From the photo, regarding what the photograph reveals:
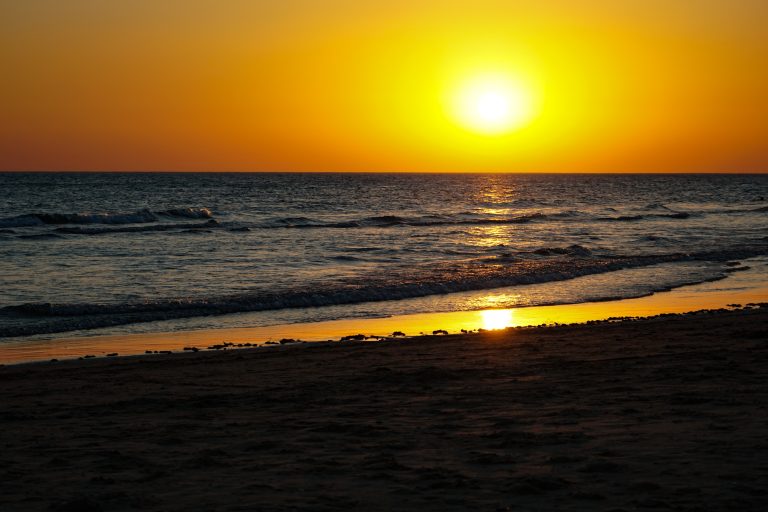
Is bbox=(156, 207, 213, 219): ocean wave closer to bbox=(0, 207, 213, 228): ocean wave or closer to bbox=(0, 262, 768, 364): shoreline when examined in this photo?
bbox=(0, 207, 213, 228): ocean wave

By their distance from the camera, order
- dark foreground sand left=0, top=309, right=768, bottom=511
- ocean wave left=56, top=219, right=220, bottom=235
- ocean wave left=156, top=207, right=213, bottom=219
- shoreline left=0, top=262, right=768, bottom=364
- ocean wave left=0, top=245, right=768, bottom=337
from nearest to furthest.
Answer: dark foreground sand left=0, top=309, right=768, bottom=511
shoreline left=0, top=262, right=768, bottom=364
ocean wave left=0, top=245, right=768, bottom=337
ocean wave left=56, top=219, right=220, bottom=235
ocean wave left=156, top=207, right=213, bottom=219

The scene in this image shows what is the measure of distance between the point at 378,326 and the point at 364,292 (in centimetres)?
467

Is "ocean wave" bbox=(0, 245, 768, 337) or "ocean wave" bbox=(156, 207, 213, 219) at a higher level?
"ocean wave" bbox=(156, 207, 213, 219)

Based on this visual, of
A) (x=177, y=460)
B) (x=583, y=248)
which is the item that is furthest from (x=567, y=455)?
(x=583, y=248)

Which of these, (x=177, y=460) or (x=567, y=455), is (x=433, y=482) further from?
(x=177, y=460)

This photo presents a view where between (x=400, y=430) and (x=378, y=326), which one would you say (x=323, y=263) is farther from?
(x=400, y=430)

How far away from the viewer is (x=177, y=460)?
22.5ft

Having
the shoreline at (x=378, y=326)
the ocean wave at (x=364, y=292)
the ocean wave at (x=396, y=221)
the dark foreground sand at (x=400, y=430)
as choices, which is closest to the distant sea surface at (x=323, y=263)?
the ocean wave at (x=364, y=292)

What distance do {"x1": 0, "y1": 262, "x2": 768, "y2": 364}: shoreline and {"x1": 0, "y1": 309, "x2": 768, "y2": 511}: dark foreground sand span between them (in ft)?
6.96

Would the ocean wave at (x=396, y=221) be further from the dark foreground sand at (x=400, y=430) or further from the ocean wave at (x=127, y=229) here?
the dark foreground sand at (x=400, y=430)

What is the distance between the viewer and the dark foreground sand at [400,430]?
586 centimetres

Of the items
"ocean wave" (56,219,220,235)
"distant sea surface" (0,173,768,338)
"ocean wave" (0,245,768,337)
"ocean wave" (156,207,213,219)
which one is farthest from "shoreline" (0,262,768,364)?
"ocean wave" (156,207,213,219)

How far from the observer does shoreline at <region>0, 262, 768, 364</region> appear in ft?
47.3

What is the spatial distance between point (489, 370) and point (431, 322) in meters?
6.90
